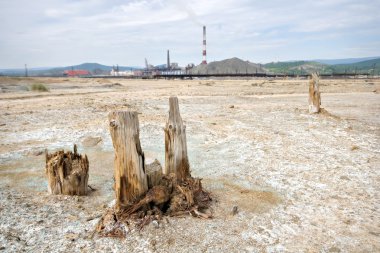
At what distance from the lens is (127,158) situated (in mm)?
4551

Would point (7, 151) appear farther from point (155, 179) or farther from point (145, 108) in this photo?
point (145, 108)

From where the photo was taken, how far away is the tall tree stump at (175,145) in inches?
204

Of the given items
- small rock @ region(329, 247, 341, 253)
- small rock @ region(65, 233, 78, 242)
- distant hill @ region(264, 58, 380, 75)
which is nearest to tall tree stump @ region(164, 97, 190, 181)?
small rock @ region(65, 233, 78, 242)

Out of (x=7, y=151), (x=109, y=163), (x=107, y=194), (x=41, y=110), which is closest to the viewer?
(x=107, y=194)

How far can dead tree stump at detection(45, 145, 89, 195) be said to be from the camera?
215 inches

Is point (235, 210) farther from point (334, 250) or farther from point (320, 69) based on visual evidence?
→ point (320, 69)

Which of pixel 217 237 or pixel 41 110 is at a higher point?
pixel 41 110

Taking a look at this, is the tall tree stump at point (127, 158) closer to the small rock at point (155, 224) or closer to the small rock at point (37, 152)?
the small rock at point (155, 224)

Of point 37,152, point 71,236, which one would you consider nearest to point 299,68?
point 37,152

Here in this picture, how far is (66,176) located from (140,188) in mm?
1667

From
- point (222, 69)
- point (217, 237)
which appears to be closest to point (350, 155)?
point (217, 237)

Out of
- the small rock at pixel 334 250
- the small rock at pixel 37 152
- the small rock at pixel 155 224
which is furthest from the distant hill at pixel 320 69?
the small rock at pixel 155 224

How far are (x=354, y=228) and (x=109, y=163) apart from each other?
5.43 metres

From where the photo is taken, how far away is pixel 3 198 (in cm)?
534
